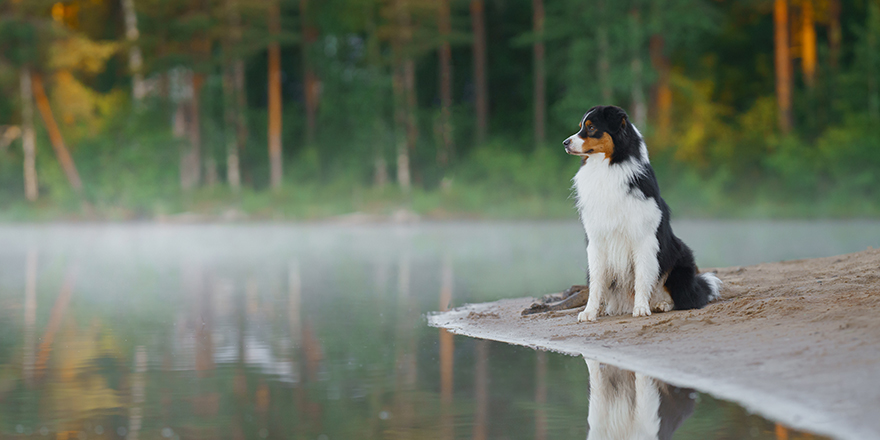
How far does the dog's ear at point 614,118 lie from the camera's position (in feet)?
25.0

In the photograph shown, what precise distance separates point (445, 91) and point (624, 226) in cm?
3439

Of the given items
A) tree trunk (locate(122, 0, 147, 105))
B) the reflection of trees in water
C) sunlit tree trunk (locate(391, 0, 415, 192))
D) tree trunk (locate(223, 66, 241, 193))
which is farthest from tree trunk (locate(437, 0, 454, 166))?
the reflection of trees in water

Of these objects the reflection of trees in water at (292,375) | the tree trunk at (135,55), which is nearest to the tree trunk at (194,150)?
the tree trunk at (135,55)

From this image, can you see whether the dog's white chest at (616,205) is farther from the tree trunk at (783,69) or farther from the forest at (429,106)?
the tree trunk at (783,69)

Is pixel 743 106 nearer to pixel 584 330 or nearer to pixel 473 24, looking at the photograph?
pixel 473 24

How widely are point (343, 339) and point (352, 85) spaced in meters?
37.0

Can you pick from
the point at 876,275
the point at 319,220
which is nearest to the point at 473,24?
the point at 319,220

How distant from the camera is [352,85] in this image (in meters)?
A: 44.3

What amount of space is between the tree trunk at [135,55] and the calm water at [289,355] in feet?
82.2

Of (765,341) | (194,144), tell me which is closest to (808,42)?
(194,144)

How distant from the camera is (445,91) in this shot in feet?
136

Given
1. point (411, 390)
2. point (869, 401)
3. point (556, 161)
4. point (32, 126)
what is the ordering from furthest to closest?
1. point (32, 126)
2. point (556, 161)
3. point (411, 390)
4. point (869, 401)

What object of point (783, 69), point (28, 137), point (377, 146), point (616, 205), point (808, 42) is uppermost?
point (808, 42)

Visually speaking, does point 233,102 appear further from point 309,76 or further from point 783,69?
point 783,69
